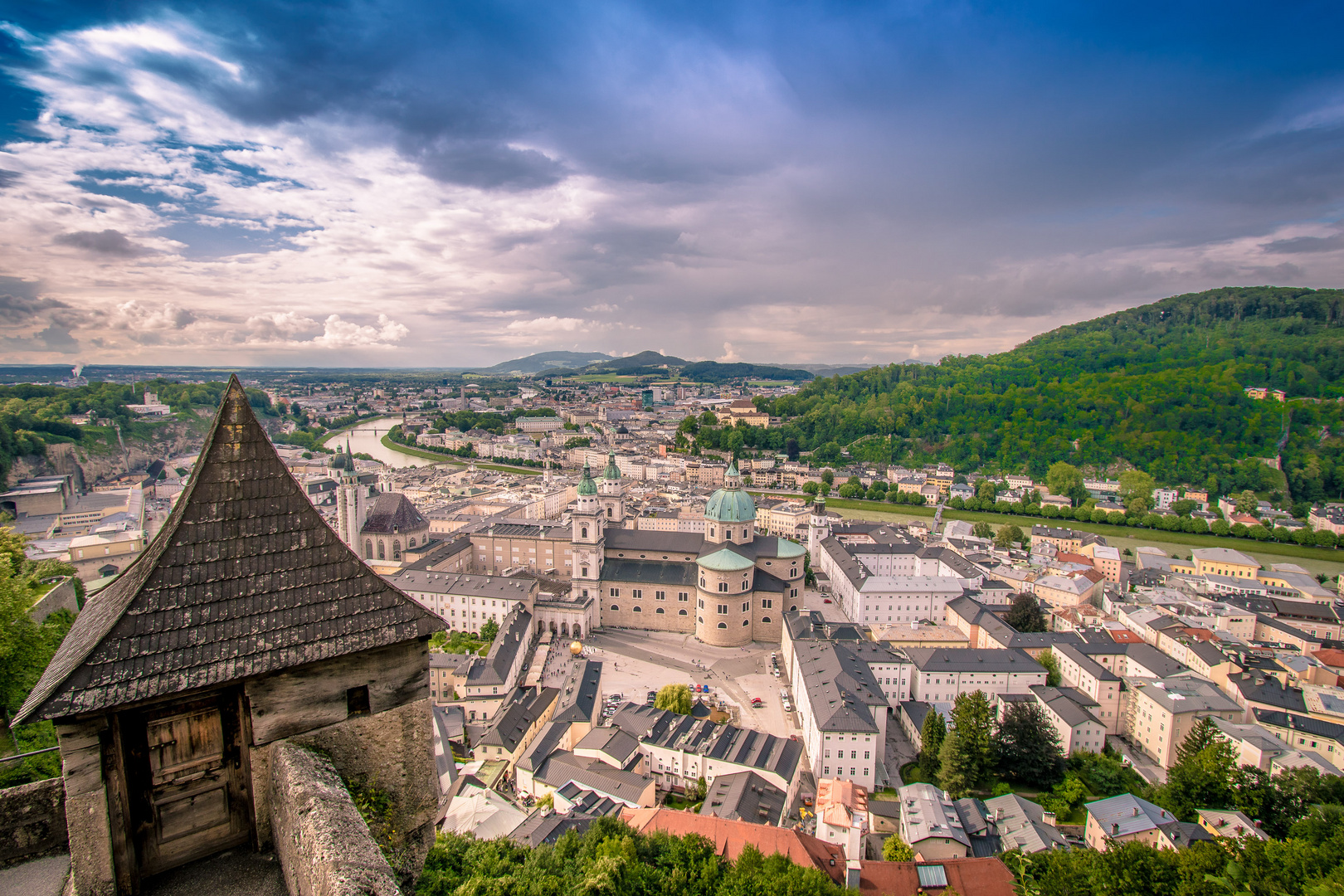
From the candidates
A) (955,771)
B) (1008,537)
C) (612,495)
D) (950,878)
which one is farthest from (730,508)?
(1008,537)

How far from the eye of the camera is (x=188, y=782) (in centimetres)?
462

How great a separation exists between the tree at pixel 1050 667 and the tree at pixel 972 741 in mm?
8522

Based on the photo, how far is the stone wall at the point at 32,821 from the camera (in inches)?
219

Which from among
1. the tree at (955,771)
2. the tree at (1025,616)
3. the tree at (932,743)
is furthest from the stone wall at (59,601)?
the tree at (1025,616)

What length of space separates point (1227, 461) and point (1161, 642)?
201 feet

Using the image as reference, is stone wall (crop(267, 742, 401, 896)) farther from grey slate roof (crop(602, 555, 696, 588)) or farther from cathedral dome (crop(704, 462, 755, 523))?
cathedral dome (crop(704, 462, 755, 523))

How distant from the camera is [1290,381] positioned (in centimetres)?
9400

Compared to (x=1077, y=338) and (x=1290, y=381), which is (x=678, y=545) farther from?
(x=1077, y=338)

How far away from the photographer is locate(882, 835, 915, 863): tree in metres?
19.2

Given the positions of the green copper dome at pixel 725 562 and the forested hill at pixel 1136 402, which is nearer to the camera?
the green copper dome at pixel 725 562

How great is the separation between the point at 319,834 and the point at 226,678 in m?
1.23

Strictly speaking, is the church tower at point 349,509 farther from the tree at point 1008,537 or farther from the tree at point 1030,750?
the tree at point 1008,537

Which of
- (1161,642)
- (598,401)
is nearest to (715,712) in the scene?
(1161,642)

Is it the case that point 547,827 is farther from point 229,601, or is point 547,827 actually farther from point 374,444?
point 374,444
